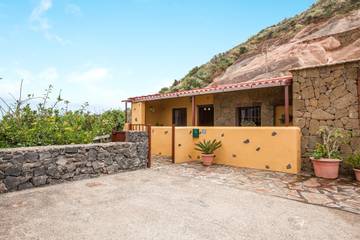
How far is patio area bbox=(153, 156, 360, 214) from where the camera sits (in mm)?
4426

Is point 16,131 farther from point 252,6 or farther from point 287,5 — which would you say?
point 287,5

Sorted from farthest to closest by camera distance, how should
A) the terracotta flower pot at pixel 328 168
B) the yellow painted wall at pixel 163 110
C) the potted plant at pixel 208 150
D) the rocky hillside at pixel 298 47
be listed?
the rocky hillside at pixel 298 47
the yellow painted wall at pixel 163 110
the potted plant at pixel 208 150
the terracotta flower pot at pixel 328 168

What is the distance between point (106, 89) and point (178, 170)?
12253 mm

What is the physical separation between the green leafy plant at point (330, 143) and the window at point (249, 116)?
3803mm

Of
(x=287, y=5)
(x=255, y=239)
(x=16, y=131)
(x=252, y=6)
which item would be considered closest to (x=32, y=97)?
(x=16, y=131)

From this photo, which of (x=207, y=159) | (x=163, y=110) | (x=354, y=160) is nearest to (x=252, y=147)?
(x=207, y=159)

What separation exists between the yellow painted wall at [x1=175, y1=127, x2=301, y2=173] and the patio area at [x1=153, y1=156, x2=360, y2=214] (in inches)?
15.5

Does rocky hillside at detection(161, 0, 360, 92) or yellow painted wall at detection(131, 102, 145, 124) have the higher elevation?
rocky hillside at detection(161, 0, 360, 92)

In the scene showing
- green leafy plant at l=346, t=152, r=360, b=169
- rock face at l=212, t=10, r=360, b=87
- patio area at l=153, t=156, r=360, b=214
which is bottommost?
patio area at l=153, t=156, r=360, b=214

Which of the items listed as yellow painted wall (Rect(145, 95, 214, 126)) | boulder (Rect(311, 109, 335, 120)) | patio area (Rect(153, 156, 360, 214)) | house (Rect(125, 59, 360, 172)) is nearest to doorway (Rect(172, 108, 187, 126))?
yellow painted wall (Rect(145, 95, 214, 126))

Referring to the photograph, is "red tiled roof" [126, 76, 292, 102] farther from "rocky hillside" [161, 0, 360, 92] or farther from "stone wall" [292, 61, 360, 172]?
"rocky hillside" [161, 0, 360, 92]

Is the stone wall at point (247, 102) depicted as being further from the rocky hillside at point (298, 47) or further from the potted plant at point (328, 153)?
the rocky hillside at point (298, 47)

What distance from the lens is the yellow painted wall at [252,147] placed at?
690 cm

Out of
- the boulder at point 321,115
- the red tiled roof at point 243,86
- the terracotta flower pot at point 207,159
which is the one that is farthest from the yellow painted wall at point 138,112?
the boulder at point 321,115
